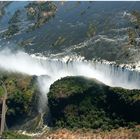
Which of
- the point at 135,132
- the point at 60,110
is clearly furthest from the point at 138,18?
the point at 135,132

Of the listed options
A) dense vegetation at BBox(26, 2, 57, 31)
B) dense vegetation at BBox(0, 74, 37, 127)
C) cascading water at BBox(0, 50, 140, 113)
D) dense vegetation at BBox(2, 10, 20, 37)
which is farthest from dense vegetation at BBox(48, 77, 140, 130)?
dense vegetation at BBox(2, 10, 20, 37)

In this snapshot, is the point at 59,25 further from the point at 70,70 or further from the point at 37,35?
the point at 70,70

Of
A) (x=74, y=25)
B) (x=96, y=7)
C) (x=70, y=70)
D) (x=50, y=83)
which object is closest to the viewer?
(x=50, y=83)

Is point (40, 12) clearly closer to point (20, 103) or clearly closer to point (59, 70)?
point (59, 70)

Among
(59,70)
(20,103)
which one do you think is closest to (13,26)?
(59,70)

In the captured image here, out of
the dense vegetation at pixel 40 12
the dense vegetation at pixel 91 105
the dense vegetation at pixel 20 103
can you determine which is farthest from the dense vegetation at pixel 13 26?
the dense vegetation at pixel 91 105

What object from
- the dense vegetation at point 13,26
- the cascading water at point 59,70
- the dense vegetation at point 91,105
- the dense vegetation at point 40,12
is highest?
the dense vegetation at point 91,105

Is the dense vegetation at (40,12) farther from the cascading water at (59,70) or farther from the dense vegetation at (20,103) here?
the dense vegetation at (20,103)
